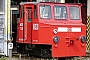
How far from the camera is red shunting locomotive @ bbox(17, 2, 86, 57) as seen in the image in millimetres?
13695

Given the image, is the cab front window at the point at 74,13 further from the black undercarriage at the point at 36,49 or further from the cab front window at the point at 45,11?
the black undercarriage at the point at 36,49

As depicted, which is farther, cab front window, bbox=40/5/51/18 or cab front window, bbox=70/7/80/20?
cab front window, bbox=70/7/80/20

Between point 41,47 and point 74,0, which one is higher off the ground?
point 74,0

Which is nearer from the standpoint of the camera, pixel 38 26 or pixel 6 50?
pixel 38 26

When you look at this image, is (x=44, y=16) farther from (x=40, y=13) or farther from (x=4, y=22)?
(x=4, y=22)

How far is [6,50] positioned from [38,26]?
2772mm

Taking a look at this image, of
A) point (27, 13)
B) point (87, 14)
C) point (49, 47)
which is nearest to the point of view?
point (49, 47)

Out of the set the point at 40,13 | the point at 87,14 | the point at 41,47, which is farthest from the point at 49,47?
the point at 87,14

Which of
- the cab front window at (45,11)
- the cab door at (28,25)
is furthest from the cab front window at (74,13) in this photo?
the cab door at (28,25)

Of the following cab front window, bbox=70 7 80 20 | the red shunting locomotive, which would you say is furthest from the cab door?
cab front window, bbox=70 7 80 20

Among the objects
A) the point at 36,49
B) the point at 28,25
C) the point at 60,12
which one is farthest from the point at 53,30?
the point at 28,25

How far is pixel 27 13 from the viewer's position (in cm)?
1462

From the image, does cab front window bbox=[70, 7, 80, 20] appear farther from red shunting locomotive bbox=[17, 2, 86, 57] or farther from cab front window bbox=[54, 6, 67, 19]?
cab front window bbox=[54, 6, 67, 19]

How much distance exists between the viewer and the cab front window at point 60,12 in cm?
1427
